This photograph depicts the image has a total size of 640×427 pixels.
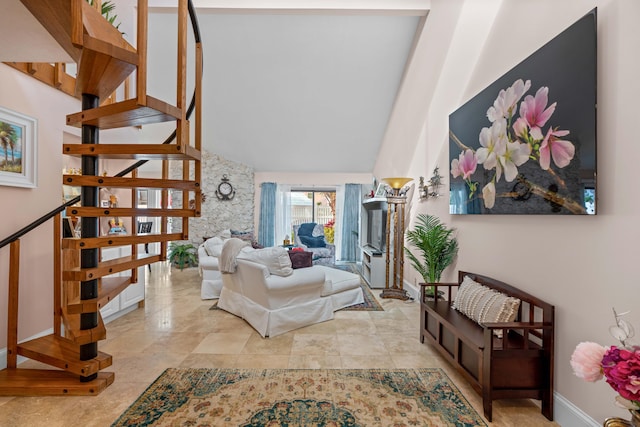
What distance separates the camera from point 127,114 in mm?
1834

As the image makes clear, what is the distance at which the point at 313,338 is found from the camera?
9.41ft

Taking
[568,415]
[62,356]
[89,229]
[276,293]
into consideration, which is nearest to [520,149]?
[568,415]

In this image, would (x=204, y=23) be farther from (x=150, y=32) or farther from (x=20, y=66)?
(x=20, y=66)

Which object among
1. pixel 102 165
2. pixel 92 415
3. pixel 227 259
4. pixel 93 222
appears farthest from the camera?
pixel 102 165

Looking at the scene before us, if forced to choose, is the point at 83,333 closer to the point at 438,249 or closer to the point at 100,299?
the point at 100,299

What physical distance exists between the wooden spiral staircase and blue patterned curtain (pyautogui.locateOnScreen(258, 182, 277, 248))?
511 cm

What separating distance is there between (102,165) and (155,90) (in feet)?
5.45

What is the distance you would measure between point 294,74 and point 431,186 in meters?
2.73

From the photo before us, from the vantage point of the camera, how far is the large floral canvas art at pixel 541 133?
60.7 inches

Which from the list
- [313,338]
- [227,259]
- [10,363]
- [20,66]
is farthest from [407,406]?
[20,66]

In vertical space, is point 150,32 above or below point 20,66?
above

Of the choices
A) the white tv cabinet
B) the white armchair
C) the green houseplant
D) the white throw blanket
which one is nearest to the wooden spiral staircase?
the white throw blanket

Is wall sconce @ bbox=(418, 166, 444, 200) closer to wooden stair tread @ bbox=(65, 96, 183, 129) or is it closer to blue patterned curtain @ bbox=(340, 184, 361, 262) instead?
wooden stair tread @ bbox=(65, 96, 183, 129)

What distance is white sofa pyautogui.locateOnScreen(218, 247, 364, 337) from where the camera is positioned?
294cm
